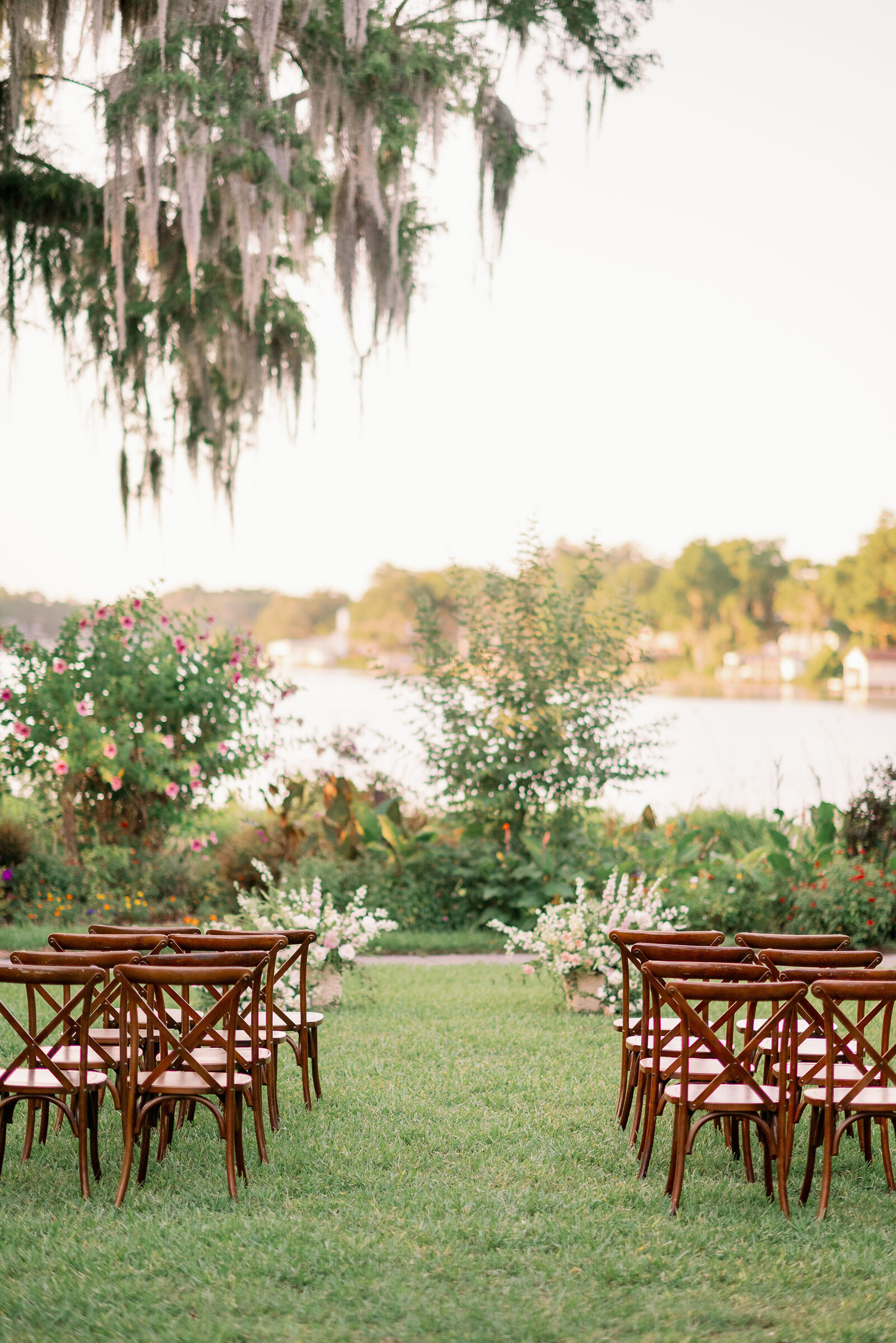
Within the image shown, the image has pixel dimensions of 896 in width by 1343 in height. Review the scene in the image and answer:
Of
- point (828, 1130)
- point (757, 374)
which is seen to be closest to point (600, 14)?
point (828, 1130)

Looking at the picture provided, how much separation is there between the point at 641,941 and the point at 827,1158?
4.16ft

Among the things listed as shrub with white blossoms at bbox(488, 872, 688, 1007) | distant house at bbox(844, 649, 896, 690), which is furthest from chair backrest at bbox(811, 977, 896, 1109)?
distant house at bbox(844, 649, 896, 690)

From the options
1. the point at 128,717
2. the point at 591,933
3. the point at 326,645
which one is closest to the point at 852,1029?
the point at 591,933

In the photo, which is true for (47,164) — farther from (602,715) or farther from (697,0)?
(602,715)

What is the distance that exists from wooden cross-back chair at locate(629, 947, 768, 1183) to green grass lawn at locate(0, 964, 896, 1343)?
143 millimetres

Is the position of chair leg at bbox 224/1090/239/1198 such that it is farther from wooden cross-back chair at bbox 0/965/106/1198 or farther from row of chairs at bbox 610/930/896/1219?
row of chairs at bbox 610/930/896/1219

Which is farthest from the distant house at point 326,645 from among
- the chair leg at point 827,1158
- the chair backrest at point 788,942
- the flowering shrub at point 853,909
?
the chair leg at point 827,1158

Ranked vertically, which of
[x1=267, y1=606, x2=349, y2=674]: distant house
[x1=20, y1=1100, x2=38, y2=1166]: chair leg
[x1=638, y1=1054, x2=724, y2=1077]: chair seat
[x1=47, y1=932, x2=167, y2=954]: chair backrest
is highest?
[x1=267, y1=606, x2=349, y2=674]: distant house

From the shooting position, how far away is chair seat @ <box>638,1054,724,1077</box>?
429 centimetres

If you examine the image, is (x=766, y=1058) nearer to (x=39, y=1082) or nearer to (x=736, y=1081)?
(x=736, y=1081)

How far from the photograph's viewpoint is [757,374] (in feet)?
68.9

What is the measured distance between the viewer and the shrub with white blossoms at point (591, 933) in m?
7.16

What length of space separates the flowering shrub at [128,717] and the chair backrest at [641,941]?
5890 mm

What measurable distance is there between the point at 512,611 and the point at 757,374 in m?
12.4
